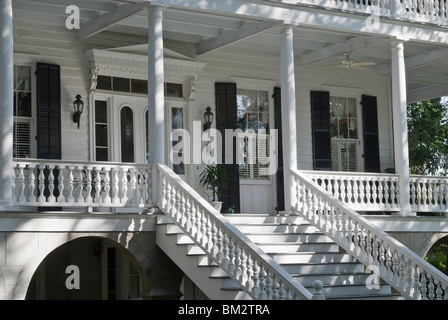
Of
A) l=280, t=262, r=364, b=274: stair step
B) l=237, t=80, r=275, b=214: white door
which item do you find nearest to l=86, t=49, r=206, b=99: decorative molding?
l=237, t=80, r=275, b=214: white door

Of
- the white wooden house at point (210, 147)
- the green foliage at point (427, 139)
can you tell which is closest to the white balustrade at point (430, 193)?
the white wooden house at point (210, 147)

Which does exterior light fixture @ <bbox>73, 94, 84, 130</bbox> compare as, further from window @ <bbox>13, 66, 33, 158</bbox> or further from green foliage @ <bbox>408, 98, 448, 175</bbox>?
green foliage @ <bbox>408, 98, 448, 175</bbox>

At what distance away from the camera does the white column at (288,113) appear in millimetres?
13812

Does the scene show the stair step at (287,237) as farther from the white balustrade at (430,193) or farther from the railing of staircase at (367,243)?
the white balustrade at (430,193)

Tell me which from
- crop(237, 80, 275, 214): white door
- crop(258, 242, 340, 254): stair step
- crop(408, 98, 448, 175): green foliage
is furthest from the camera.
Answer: crop(408, 98, 448, 175): green foliage

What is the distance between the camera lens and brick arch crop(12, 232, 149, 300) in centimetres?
1127

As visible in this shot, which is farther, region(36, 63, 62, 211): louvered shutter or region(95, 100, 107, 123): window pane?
region(95, 100, 107, 123): window pane

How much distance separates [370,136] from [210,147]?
4.01 m

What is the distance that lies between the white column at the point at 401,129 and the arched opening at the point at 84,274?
501 cm

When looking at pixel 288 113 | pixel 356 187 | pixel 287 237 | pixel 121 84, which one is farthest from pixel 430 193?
pixel 121 84

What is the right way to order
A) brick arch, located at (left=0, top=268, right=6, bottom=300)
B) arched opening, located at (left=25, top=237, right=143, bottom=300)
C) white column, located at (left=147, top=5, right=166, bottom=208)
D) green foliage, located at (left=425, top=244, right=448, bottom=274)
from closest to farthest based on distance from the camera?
brick arch, located at (left=0, top=268, right=6, bottom=300), white column, located at (left=147, top=5, right=166, bottom=208), arched opening, located at (left=25, top=237, right=143, bottom=300), green foliage, located at (left=425, top=244, right=448, bottom=274)

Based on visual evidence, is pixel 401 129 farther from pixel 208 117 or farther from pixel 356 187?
pixel 208 117

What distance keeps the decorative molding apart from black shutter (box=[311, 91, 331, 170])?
9.07 ft
